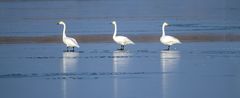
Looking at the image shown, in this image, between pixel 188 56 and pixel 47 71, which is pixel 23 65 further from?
pixel 188 56

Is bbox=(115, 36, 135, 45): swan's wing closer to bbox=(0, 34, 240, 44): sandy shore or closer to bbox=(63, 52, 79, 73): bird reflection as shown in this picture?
bbox=(63, 52, 79, 73): bird reflection

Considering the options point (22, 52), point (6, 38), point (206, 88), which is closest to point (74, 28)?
point (6, 38)

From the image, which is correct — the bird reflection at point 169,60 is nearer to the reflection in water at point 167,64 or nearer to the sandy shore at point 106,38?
the reflection in water at point 167,64

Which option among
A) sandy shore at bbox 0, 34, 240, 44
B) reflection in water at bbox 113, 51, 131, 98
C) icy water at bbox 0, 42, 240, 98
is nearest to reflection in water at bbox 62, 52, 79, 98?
icy water at bbox 0, 42, 240, 98

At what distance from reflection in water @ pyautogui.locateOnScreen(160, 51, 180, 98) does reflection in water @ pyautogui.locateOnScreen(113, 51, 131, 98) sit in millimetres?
710

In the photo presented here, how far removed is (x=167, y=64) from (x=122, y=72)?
162 centimetres

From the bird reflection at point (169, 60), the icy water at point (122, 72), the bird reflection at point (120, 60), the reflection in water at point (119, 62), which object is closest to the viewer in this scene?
the icy water at point (122, 72)

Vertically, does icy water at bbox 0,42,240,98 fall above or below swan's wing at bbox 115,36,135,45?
below

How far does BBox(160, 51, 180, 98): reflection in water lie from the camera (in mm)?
16275

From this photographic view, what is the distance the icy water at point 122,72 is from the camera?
1574 centimetres

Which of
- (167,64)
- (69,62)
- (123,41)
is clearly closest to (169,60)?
(167,64)

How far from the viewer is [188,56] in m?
22.1

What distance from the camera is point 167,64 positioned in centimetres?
2014

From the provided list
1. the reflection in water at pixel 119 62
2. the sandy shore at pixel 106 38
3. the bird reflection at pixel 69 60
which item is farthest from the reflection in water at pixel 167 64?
the sandy shore at pixel 106 38
